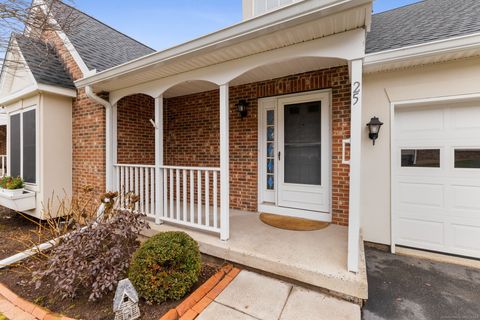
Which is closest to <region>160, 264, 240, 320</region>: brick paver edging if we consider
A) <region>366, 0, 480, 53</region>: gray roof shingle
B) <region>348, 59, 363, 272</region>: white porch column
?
<region>348, 59, 363, 272</region>: white porch column

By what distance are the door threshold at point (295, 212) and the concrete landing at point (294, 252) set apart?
272 millimetres

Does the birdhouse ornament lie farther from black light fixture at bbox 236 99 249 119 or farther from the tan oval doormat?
black light fixture at bbox 236 99 249 119

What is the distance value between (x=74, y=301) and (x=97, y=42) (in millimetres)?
5997

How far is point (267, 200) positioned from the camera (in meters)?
4.60

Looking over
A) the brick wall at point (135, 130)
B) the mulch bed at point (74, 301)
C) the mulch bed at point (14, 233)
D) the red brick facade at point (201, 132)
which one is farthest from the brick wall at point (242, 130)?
the mulch bed at point (14, 233)

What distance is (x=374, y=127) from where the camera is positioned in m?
3.51

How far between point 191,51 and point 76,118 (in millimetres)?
3607

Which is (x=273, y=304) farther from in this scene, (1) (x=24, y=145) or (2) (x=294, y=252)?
(1) (x=24, y=145)

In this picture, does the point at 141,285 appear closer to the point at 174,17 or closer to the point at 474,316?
the point at 474,316

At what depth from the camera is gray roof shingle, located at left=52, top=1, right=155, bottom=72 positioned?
4843mm

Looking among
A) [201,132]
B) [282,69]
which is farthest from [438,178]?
[201,132]

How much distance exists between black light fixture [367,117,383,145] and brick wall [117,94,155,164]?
4.51 metres

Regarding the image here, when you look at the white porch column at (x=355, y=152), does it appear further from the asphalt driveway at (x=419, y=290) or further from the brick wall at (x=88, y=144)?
the brick wall at (x=88, y=144)

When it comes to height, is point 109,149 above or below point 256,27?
below
